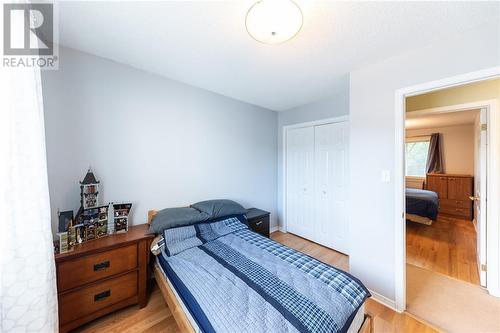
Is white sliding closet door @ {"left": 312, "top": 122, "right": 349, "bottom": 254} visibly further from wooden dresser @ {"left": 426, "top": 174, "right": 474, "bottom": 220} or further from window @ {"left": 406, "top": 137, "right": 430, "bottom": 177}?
window @ {"left": 406, "top": 137, "right": 430, "bottom": 177}

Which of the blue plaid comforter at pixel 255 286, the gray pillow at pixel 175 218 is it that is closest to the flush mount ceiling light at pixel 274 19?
the blue plaid comforter at pixel 255 286

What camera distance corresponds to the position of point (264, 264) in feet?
5.17

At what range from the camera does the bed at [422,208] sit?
12.4ft

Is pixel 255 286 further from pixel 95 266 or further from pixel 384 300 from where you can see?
pixel 384 300

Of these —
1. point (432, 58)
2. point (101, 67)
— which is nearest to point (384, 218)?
point (432, 58)

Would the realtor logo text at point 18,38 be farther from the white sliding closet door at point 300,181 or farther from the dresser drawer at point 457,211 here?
the dresser drawer at point 457,211

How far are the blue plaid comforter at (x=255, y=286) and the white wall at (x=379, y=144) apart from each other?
733mm

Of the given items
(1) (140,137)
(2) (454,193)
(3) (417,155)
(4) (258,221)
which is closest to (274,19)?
(1) (140,137)

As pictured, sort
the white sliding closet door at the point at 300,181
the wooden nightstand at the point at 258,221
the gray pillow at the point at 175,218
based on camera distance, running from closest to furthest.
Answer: the gray pillow at the point at 175,218 < the wooden nightstand at the point at 258,221 < the white sliding closet door at the point at 300,181

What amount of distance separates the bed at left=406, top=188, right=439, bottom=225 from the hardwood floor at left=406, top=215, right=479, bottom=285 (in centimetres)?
19

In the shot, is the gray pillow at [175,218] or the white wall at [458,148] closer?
the gray pillow at [175,218]

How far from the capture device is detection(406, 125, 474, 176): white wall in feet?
15.7

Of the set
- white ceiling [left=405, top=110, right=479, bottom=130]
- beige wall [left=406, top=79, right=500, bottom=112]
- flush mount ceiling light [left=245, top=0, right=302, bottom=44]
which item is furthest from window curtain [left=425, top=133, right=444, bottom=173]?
flush mount ceiling light [left=245, top=0, right=302, bottom=44]

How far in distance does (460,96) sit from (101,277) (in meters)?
4.13
